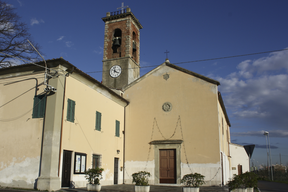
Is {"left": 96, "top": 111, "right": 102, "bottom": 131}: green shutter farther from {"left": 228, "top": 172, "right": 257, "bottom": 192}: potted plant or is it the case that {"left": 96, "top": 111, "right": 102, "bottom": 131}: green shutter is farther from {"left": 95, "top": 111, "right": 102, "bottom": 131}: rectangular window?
{"left": 228, "top": 172, "right": 257, "bottom": 192}: potted plant

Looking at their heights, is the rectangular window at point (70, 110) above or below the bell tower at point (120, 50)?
below

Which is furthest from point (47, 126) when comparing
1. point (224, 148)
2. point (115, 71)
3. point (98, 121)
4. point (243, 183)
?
point (115, 71)

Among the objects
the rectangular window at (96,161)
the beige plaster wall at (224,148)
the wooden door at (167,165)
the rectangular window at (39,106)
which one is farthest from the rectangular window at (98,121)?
the beige plaster wall at (224,148)

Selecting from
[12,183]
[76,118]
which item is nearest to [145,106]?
[76,118]

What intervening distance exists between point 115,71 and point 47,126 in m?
14.9

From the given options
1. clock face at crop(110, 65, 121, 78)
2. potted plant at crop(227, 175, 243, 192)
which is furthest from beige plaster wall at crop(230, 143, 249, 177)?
potted plant at crop(227, 175, 243, 192)

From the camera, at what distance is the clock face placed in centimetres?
2714

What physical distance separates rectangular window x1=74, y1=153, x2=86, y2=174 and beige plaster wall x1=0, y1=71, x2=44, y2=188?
7.01ft

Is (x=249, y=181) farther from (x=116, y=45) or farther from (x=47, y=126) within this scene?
(x=116, y=45)

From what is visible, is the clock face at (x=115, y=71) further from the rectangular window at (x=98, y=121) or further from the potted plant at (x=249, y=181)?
the potted plant at (x=249, y=181)

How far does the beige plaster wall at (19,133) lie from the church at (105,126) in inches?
1.9

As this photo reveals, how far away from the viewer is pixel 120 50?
27922 mm

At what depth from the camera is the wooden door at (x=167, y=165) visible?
61.8 ft

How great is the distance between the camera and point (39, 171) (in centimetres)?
1255
